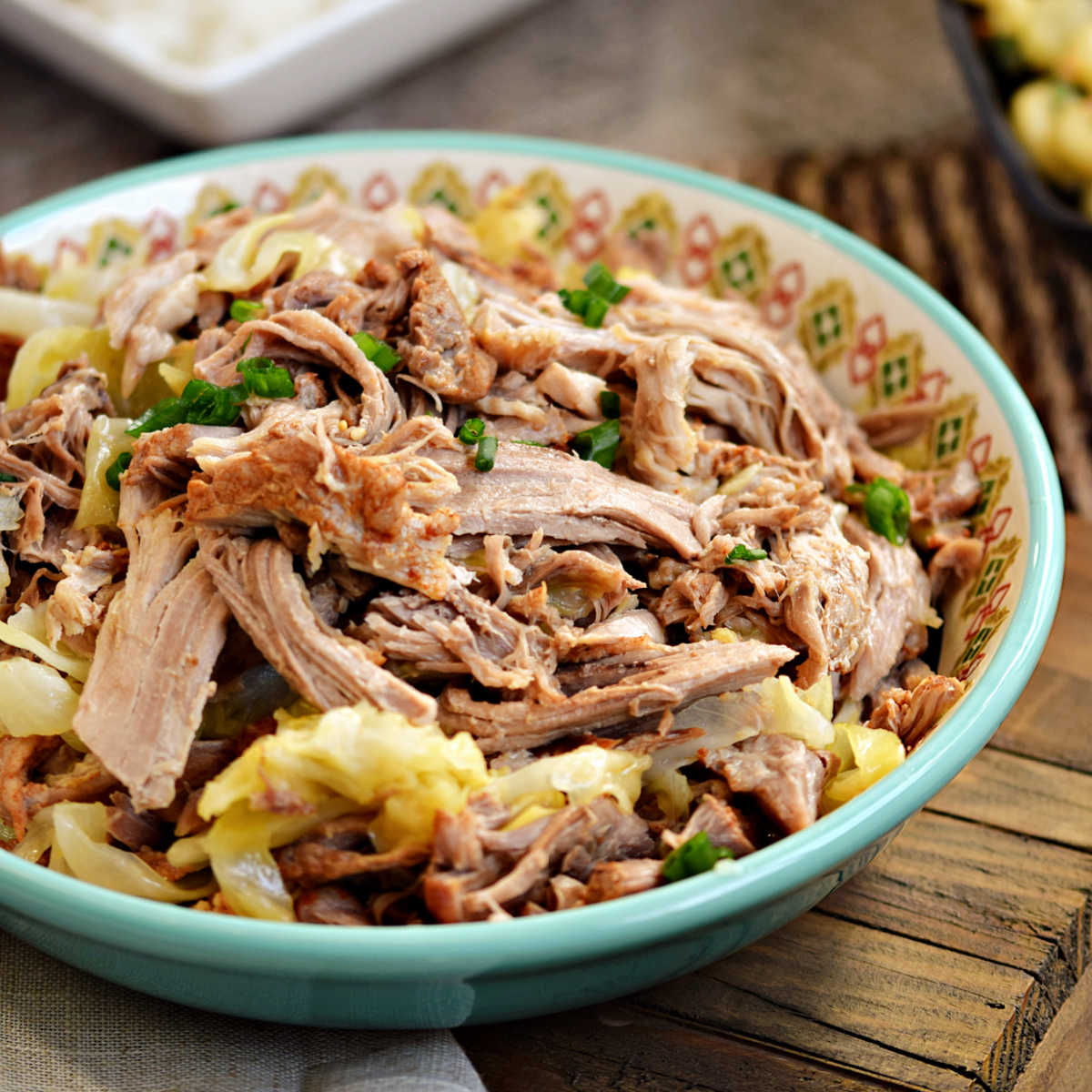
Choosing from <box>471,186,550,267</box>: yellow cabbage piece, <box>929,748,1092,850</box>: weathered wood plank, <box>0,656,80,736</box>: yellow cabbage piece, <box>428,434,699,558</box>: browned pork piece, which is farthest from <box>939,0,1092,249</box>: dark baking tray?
<box>0,656,80,736</box>: yellow cabbage piece

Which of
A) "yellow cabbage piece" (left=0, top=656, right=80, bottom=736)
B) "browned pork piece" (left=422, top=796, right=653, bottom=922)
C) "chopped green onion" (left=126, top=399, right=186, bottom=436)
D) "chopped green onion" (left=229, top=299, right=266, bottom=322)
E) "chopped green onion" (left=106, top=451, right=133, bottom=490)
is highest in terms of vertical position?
"chopped green onion" (left=229, top=299, right=266, bottom=322)

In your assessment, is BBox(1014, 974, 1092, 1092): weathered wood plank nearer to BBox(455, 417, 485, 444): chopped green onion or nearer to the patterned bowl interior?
the patterned bowl interior

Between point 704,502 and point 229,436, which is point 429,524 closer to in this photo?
point 229,436

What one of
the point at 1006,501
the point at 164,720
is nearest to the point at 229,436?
the point at 164,720

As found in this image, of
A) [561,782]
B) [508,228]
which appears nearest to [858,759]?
[561,782]

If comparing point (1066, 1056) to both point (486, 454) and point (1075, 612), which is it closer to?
point (1075, 612)

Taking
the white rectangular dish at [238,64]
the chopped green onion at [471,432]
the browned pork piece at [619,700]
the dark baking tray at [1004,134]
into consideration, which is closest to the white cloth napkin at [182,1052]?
the browned pork piece at [619,700]
